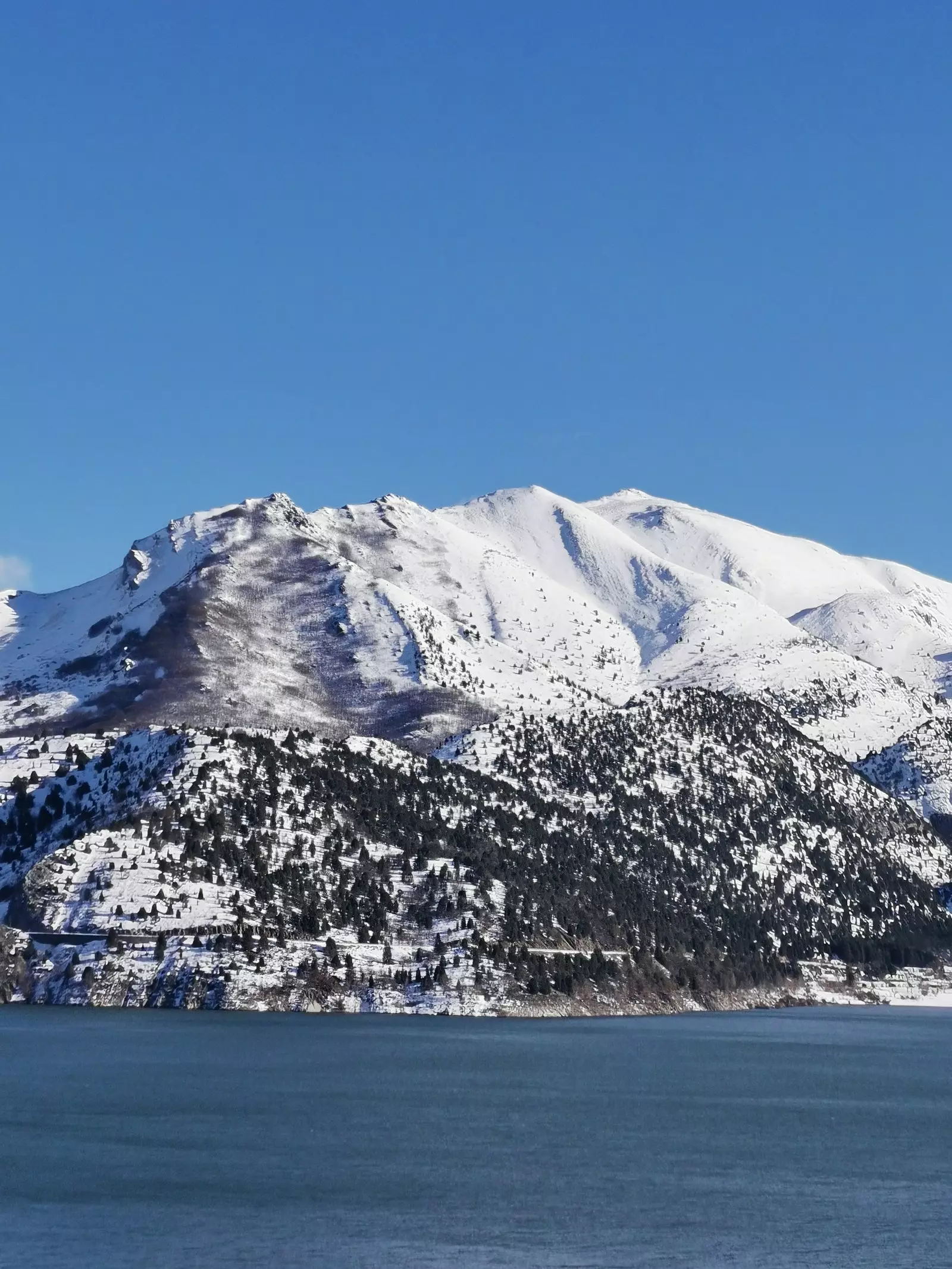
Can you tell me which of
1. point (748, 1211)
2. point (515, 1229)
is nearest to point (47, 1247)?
point (515, 1229)

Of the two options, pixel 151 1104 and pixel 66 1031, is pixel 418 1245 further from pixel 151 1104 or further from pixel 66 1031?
pixel 66 1031

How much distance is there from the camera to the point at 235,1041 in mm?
178750

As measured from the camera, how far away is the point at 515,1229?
293ft

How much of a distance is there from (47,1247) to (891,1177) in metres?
53.2

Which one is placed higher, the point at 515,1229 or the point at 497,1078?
the point at 497,1078

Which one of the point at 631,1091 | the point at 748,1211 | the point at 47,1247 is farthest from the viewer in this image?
the point at 631,1091

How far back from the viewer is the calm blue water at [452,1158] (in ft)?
280

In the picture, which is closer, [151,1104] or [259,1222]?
[259,1222]

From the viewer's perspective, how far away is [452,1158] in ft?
363

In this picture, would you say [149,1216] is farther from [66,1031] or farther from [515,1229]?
[66,1031]

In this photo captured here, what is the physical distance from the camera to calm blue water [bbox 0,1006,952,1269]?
85.3m

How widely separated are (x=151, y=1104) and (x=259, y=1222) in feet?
145

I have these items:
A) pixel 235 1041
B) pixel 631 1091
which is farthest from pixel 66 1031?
pixel 631 1091

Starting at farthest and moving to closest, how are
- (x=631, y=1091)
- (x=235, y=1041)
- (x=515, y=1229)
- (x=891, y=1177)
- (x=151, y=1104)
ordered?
(x=235, y=1041)
(x=631, y=1091)
(x=151, y=1104)
(x=891, y=1177)
(x=515, y=1229)
